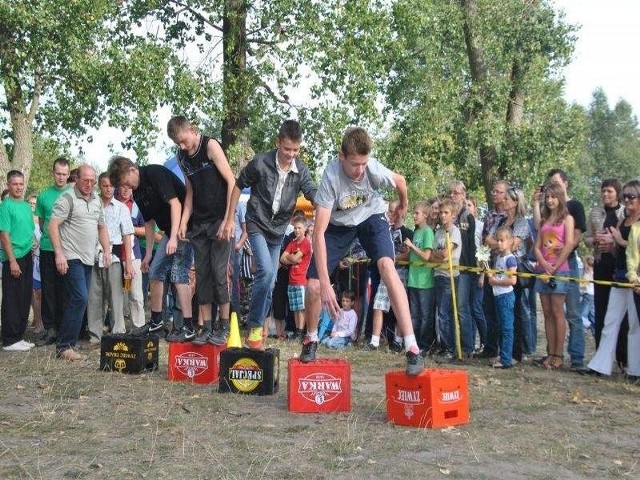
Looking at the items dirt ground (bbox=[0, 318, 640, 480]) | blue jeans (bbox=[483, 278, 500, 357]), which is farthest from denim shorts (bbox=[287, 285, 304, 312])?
dirt ground (bbox=[0, 318, 640, 480])

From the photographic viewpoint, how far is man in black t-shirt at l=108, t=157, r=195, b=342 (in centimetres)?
847

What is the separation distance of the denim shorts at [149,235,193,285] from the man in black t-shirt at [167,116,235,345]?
1.41 feet

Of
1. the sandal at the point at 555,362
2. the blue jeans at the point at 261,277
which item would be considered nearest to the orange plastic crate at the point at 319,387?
the blue jeans at the point at 261,277

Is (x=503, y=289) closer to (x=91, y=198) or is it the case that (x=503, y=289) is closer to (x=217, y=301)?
(x=217, y=301)

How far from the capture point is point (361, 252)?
42.6 ft

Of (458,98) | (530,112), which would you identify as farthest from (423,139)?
(530,112)

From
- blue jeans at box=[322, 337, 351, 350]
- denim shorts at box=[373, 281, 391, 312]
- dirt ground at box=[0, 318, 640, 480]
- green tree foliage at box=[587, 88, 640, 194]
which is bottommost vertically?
dirt ground at box=[0, 318, 640, 480]

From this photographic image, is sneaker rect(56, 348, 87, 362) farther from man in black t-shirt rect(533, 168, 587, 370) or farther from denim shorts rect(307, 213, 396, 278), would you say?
man in black t-shirt rect(533, 168, 587, 370)

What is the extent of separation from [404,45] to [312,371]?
15653 mm

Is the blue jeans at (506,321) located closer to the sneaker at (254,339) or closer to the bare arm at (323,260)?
the sneaker at (254,339)

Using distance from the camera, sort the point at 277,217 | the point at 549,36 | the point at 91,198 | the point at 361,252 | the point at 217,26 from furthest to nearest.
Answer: the point at 549,36
the point at 217,26
the point at 361,252
the point at 91,198
the point at 277,217

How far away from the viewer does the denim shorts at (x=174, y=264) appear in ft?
28.5

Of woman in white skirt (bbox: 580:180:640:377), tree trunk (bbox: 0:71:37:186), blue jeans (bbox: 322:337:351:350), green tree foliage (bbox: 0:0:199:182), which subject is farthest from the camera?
tree trunk (bbox: 0:71:37:186)

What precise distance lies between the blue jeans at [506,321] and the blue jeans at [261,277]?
320 cm
